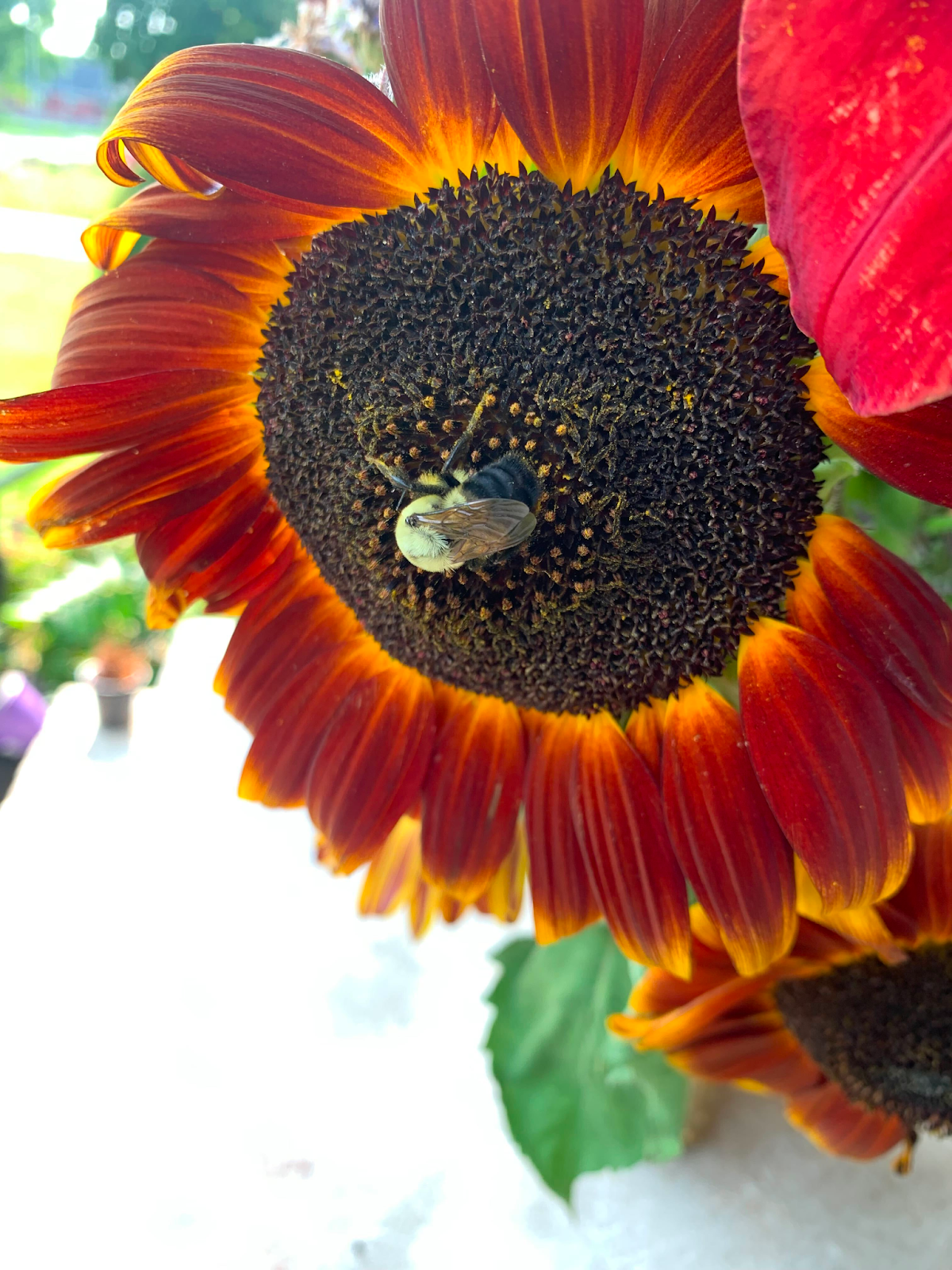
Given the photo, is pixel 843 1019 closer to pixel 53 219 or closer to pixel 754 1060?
pixel 754 1060

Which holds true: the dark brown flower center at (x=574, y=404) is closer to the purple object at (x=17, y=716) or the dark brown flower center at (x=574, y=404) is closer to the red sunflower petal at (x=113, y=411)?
the red sunflower petal at (x=113, y=411)

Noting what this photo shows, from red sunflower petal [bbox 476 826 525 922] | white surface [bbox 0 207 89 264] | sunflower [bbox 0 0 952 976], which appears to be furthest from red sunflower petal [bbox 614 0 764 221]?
white surface [bbox 0 207 89 264]

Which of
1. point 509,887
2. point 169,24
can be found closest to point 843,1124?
point 509,887

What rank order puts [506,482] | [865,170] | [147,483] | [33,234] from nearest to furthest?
[865,170] < [506,482] < [147,483] < [33,234]

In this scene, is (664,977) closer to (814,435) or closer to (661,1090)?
(661,1090)

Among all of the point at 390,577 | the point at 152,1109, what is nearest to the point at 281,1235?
the point at 152,1109
